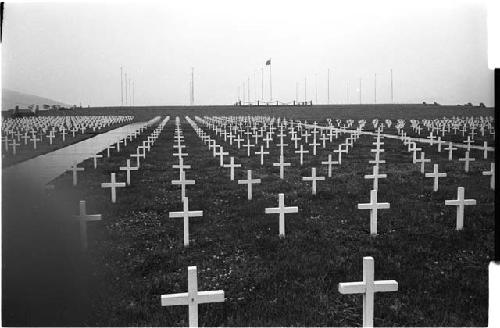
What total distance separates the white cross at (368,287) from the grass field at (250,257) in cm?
42

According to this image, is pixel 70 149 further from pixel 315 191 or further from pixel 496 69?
pixel 496 69

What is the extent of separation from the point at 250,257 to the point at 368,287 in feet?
7.19

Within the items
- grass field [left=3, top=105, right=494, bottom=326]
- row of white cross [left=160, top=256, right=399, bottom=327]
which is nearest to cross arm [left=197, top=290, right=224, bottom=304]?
row of white cross [left=160, top=256, right=399, bottom=327]

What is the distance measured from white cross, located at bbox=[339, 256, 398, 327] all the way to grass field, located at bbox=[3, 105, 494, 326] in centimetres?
42

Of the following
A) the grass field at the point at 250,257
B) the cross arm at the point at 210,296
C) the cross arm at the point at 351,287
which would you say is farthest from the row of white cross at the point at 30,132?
the cross arm at the point at 351,287

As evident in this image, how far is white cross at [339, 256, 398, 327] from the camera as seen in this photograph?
12.2ft

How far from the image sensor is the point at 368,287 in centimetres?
380

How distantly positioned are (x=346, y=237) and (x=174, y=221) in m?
2.53

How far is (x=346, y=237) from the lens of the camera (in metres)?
6.54

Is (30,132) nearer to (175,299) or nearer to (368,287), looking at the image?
(175,299)

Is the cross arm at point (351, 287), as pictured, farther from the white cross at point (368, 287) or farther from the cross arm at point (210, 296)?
the cross arm at point (210, 296)

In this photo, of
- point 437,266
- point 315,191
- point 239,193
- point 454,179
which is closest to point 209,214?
point 239,193

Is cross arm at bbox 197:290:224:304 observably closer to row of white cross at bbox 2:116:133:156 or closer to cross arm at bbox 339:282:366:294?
cross arm at bbox 339:282:366:294

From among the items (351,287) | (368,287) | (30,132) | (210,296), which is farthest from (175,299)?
(30,132)
